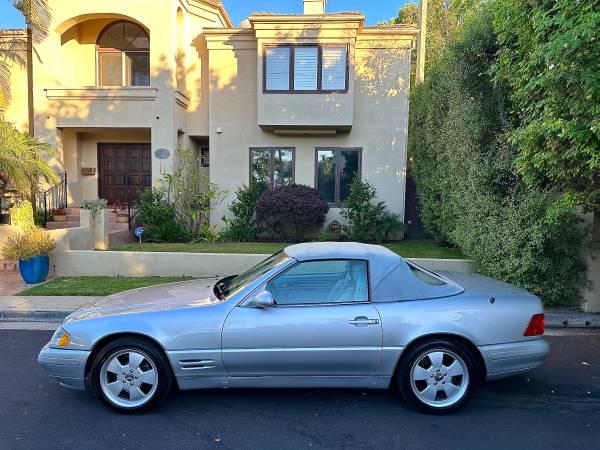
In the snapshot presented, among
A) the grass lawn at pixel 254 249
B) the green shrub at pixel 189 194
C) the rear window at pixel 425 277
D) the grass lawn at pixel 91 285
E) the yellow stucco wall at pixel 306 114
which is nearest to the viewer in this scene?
the rear window at pixel 425 277

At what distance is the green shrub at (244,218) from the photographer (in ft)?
41.4

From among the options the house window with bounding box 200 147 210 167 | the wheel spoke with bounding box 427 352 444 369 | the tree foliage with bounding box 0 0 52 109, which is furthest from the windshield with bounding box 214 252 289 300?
the house window with bounding box 200 147 210 167

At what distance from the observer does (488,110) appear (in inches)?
318

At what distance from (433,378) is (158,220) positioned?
9735mm

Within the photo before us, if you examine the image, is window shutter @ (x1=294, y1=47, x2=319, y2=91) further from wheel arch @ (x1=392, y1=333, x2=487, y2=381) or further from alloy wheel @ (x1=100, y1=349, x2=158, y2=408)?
alloy wheel @ (x1=100, y1=349, x2=158, y2=408)

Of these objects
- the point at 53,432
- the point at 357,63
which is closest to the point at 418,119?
the point at 357,63

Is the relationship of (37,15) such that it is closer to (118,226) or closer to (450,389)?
(118,226)

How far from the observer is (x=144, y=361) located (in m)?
3.69

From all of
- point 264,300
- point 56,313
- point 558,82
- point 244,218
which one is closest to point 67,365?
point 264,300

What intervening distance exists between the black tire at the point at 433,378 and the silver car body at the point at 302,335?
0.09 m

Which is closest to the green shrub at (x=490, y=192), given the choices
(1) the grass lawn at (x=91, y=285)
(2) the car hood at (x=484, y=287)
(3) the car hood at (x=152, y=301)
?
(2) the car hood at (x=484, y=287)

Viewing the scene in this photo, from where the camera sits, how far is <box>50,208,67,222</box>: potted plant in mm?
12641

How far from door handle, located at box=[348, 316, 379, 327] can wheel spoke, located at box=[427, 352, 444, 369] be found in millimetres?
555

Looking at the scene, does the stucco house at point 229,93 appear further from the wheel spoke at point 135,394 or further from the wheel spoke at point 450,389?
the wheel spoke at point 135,394
